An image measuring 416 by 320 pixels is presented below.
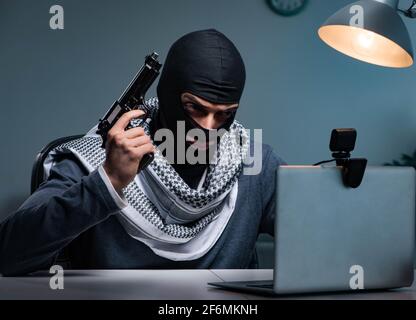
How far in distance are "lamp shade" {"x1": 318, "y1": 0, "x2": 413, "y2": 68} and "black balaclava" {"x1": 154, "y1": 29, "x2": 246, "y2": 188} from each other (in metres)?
0.28

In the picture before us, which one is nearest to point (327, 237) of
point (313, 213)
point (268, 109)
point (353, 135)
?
point (313, 213)

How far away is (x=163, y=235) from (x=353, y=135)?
68 cm

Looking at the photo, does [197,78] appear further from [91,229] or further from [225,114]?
[91,229]

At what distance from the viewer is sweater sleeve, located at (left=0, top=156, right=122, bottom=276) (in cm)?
143

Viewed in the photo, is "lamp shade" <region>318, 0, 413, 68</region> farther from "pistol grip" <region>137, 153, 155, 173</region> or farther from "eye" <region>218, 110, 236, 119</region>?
"pistol grip" <region>137, 153, 155, 173</region>

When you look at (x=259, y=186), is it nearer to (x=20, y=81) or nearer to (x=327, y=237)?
(x=327, y=237)

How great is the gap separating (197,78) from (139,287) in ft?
2.16

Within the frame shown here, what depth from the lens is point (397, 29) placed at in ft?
5.90

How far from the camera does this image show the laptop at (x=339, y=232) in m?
1.20

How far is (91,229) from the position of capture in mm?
1810

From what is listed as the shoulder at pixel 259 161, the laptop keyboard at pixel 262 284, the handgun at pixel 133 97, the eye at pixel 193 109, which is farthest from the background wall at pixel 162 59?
the laptop keyboard at pixel 262 284

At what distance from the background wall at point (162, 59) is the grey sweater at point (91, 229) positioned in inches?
62.9
